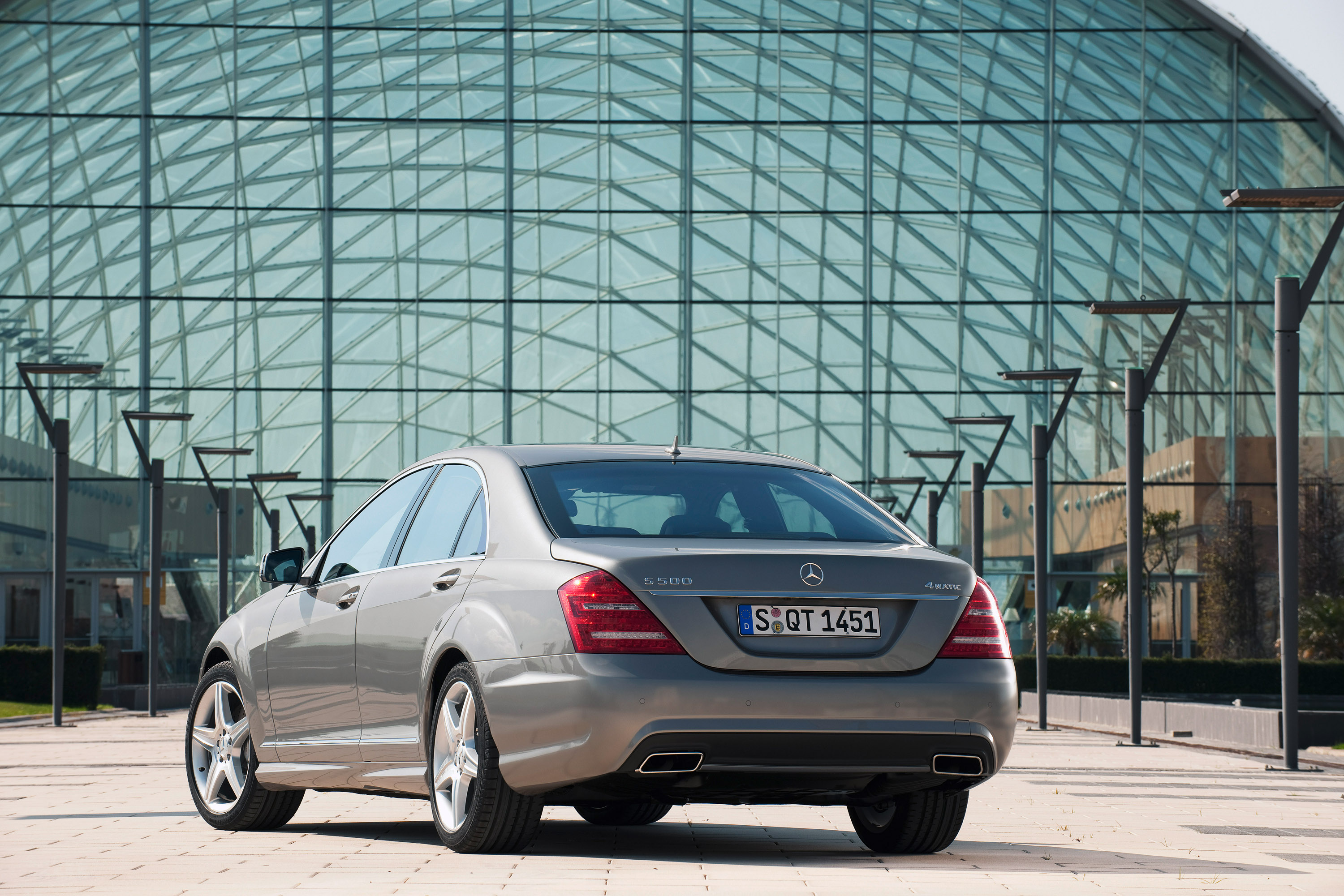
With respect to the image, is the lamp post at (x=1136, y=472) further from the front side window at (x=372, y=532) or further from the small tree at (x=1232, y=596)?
the small tree at (x=1232, y=596)

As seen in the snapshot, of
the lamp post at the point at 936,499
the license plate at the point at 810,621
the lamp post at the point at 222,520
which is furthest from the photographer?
the lamp post at the point at 936,499

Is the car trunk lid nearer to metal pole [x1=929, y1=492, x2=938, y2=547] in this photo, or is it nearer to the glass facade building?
metal pole [x1=929, y1=492, x2=938, y2=547]

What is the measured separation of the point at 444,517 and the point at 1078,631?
137ft

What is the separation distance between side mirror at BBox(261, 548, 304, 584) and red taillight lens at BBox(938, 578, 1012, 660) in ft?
10.5

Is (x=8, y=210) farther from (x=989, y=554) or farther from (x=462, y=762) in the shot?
(x=462, y=762)

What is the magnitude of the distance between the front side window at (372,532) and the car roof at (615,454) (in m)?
0.32

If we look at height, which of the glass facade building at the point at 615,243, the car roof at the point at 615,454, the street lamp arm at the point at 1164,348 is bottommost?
the car roof at the point at 615,454

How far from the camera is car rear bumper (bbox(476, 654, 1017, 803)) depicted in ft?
20.2

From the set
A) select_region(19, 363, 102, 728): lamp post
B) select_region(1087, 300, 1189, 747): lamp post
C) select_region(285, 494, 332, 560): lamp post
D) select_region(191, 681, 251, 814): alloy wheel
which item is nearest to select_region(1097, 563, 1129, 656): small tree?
select_region(285, 494, 332, 560): lamp post

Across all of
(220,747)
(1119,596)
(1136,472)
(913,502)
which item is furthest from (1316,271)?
(1119,596)

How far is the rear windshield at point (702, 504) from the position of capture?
6910 mm

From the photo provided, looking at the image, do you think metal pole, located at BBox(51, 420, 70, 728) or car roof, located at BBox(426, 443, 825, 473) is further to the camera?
metal pole, located at BBox(51, 420, 70, 728)

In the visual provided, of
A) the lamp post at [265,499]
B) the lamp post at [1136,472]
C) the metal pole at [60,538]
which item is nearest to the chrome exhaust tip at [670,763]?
the lamp post at [1136,472]

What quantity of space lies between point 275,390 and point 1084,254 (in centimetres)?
2243
